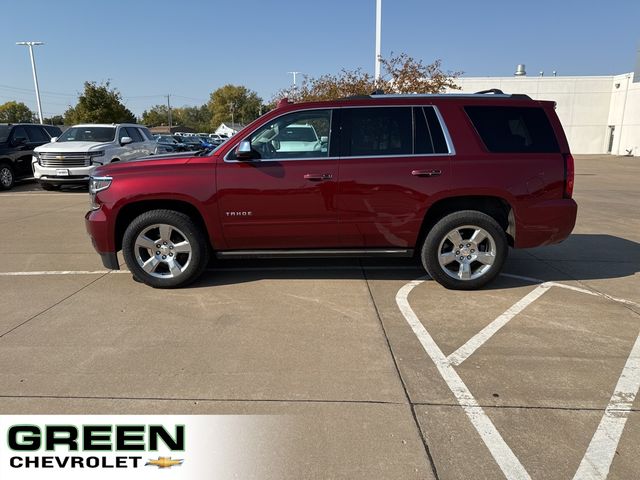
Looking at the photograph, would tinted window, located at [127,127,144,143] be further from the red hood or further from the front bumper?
the red hood

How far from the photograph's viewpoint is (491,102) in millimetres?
4961

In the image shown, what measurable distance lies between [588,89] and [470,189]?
41768 millimetres

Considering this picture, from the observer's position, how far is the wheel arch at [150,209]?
5.00 meters

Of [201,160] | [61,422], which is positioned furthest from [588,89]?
[61,422]

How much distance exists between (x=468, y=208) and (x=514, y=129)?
37.3 inches

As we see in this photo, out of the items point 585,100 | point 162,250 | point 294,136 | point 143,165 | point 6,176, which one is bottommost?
point 6,176

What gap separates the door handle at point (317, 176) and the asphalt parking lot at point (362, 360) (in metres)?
1.21

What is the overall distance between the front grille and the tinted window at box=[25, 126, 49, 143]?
336 centimetres

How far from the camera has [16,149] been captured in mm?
14578

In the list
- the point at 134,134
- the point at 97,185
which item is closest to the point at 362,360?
the point at 97,185

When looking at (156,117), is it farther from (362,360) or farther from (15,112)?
(362,360)

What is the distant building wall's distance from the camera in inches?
1492

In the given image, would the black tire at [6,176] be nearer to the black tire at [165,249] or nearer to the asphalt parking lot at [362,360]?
the asphalt parking lot at [362,360]

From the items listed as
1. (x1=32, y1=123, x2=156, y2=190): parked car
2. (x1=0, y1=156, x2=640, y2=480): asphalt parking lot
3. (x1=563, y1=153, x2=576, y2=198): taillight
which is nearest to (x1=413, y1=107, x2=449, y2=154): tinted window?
(x1=563, y1=153, x2=576, y2=198): taillight
